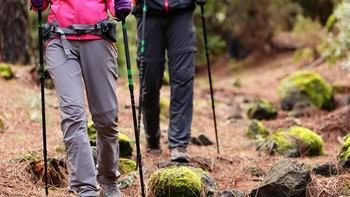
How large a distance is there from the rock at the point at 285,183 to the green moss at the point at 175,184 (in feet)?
1.63

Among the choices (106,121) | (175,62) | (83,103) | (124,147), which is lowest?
(124,147)

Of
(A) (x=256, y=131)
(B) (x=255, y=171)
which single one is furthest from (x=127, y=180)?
(A) (x=256, y=131)

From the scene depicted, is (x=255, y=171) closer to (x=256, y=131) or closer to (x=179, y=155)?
(x=179, y=155)

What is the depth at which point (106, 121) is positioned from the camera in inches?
168

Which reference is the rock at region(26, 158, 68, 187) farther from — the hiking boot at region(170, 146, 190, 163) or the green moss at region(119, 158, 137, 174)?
the hiking boot at region(170, 146, 190, 163)

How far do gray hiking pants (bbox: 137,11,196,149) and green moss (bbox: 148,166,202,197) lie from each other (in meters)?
1.39

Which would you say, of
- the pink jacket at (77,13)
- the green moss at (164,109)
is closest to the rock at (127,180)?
the pink jacket at (77,13)

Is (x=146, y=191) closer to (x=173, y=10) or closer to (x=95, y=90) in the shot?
(x=95, y=90)

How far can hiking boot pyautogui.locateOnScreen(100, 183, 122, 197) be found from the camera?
176 inches

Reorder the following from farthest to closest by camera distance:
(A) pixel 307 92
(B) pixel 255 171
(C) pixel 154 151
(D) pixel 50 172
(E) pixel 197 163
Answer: (A) pixel 307 92 → (C) pixel 154 151 → (E) pixel 197 163 → (B) pixel 255 171 → (D) pixel 50 172

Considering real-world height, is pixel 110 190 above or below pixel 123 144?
below

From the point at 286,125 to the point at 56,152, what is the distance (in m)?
4.44

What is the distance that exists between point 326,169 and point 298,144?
1.53 metres

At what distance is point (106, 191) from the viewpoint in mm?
4480
